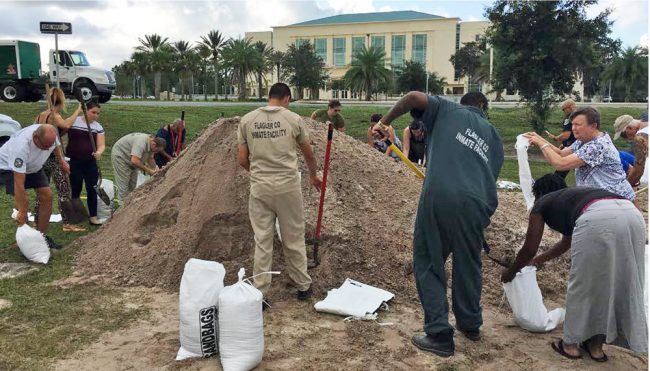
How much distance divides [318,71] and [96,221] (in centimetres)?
4554

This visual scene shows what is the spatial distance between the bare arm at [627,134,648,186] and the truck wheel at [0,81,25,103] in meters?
22.5

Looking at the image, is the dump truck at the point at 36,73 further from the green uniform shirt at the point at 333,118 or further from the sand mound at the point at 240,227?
the sand mound at the point at 240,227

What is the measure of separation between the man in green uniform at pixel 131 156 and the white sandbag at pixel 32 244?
1976 mm

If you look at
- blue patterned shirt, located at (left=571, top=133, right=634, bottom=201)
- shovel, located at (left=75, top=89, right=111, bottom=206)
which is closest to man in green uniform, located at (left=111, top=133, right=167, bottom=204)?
shovel, located at (left=75, top=89, right=111, bottom=206)

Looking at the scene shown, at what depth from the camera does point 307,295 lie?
4.35 metres

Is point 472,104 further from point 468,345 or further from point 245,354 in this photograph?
point 245,354

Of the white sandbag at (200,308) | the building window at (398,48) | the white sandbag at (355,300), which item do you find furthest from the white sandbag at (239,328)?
the building window at (398,48)

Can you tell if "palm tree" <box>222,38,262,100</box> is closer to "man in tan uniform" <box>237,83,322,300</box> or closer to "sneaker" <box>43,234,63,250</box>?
"sneaker" <box>43,234,63,250</box>

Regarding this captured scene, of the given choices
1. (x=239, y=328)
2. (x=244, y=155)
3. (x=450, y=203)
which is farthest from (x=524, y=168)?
(x=239, y=328)

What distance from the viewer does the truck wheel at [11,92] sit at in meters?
21.9

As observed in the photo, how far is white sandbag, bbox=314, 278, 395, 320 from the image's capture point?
13.4 feet

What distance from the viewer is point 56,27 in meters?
9.72

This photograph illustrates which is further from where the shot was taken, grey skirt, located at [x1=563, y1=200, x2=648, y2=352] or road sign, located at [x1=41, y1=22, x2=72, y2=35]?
road sign, located at [x1=41, y1=22, x2=72, y2=35]

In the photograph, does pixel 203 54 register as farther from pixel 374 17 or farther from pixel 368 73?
pixel 374 17
